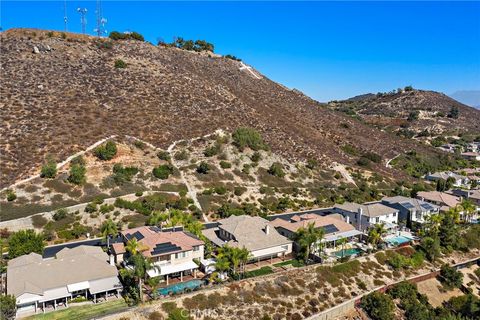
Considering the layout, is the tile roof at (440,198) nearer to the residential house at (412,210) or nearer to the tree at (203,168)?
the residential house at (412,210)

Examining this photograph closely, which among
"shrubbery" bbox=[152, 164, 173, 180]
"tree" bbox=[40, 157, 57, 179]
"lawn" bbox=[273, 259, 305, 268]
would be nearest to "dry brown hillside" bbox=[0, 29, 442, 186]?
"tree" bbox=[40, 157, 57, 179]

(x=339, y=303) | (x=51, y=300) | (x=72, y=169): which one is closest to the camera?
(x=51, y=300)

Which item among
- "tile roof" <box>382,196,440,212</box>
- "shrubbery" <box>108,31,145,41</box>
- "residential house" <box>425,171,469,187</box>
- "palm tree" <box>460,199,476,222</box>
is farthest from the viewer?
"shrubbery" <box>108,31,145,41</box>

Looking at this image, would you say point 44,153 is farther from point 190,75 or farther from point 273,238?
point 190,75

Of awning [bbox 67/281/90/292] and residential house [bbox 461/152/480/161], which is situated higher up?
residential house [bbox 461/152/480/161]

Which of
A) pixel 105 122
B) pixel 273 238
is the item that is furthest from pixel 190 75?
pixel 273 238

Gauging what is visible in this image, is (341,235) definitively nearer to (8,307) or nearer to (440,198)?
(440,198)

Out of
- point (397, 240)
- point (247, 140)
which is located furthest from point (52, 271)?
point (247, 140)

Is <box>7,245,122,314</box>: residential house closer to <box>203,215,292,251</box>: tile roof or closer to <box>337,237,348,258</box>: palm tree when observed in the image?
<box>203,215,292,251</box>: tile roof
